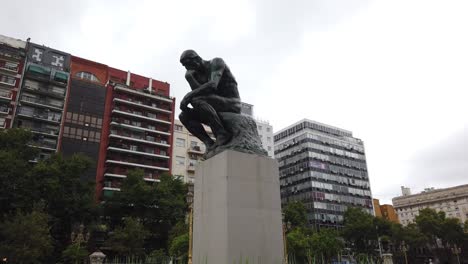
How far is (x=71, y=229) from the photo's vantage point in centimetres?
3988

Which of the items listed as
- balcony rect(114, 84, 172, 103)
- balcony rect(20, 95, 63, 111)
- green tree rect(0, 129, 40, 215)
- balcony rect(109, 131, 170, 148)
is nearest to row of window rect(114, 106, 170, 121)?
balcony rect(114, 84, 172, 103)

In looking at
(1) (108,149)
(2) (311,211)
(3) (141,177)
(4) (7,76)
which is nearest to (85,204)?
(3) (141,177)

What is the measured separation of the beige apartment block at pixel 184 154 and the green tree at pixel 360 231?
27488mm

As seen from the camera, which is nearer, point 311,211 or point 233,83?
point 233,83

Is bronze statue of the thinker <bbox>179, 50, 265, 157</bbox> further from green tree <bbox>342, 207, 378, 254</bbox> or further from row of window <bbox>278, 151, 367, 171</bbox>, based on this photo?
row of window <bbox>278, 151, 367, 171</bbox>

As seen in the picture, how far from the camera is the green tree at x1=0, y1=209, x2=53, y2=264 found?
28.5 meters

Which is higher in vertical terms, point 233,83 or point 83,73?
point 83,73

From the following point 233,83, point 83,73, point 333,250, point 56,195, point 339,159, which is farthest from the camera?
point 339,159

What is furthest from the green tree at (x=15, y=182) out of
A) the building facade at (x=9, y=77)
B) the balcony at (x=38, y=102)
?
the balcony at (x=38, y=102)

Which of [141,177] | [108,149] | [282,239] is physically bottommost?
[282,239]

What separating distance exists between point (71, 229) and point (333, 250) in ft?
99.2

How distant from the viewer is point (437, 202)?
106 metres

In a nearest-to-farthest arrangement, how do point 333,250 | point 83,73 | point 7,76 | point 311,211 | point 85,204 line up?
point 85,204 < point 333,250 < point 7,76 < point 83,73 < point 311,211

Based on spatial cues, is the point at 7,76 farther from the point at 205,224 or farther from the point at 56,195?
the point at 205,224
